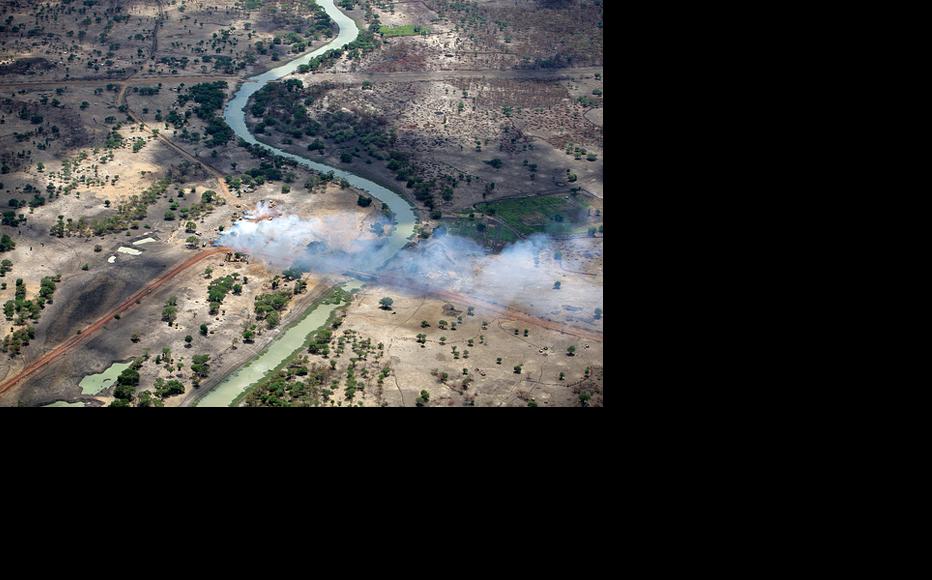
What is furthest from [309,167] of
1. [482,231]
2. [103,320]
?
[103,320]

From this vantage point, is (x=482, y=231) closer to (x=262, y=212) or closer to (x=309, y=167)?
(x=262, y=212)

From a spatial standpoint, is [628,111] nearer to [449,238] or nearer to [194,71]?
[449,238]

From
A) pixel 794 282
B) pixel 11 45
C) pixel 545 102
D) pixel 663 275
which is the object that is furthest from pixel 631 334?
pixel 11 45

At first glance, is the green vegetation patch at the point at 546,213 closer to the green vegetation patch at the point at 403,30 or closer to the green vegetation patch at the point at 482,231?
the green vegetation patch at the point at 482,231

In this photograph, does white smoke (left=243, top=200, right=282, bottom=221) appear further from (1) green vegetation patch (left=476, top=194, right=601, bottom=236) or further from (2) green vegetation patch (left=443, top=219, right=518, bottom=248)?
(1) green vegetation patch (left=476, top=194, right=601, bottom=236)

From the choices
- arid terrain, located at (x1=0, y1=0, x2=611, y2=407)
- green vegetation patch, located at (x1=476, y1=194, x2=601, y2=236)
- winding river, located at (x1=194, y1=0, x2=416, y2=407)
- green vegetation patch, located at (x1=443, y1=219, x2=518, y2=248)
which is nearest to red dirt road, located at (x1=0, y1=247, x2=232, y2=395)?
arid terrain, located at (x1=0, y1=0, x2=611, y2=407)

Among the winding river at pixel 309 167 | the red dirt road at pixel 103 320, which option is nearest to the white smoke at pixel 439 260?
Result: the winding river at pixel 309 167
